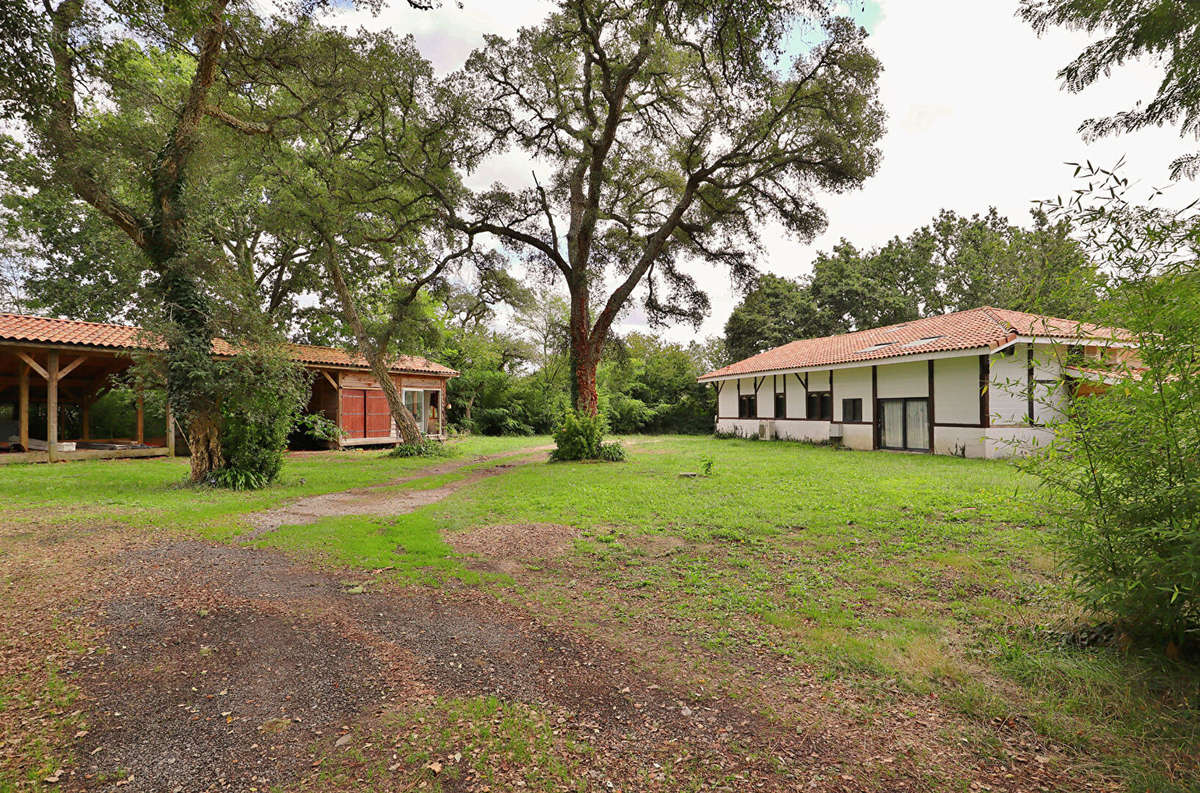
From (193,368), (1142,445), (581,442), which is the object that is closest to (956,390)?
(581,442)

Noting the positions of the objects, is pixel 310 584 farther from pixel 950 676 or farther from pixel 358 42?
pixel 358 42

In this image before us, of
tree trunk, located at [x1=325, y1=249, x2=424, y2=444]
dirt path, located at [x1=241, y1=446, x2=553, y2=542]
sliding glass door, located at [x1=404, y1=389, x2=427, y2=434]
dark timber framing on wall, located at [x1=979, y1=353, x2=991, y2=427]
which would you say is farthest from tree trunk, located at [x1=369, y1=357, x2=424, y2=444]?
dark timber framing on wall, located at [x1=979, y1=353, x2=991, y2=427]

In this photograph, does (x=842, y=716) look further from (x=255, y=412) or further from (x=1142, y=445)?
(x=255, y=412)

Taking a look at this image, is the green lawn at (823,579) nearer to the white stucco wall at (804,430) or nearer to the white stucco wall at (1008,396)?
the white stucco wall at (1008,396)

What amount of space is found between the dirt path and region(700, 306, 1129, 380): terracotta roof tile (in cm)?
1136

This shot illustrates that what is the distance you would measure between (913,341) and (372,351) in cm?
1735

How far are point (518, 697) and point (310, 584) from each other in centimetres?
272

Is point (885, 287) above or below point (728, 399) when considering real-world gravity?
above

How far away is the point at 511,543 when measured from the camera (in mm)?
5918

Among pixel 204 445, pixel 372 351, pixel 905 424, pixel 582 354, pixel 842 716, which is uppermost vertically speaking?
pixel 372 351

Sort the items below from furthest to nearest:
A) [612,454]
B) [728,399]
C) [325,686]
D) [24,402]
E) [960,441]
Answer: [728,399]
[612,454]
[960,441]
[24,402]
[325,686]

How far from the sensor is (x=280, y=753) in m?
2.31

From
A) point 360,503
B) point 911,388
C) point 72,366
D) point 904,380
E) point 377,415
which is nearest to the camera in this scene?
point 360,503

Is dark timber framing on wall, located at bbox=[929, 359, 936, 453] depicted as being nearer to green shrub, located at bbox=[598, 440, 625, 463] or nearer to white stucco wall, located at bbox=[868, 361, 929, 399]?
white stucco wall, located at bbox=[868, 361, 929, 399]
